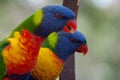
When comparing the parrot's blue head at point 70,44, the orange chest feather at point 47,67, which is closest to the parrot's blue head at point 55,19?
the parrot's blue head at point 70,44

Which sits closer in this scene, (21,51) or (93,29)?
(21,51)

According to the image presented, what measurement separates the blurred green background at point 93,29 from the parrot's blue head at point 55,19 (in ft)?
7.10

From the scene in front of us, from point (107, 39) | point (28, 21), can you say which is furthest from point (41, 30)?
point (107, 39)

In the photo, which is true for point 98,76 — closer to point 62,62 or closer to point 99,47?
point 99,47

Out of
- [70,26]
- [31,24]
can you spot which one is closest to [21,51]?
[31,24]

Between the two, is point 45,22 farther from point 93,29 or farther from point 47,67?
point 93,29

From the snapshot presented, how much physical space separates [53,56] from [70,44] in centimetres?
13

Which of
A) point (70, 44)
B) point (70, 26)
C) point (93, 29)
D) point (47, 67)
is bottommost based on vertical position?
point (93, 29)

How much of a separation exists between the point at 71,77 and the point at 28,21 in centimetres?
40

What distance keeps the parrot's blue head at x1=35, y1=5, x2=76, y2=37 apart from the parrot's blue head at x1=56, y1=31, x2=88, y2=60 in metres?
0.17

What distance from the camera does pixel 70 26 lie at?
7.60 ft

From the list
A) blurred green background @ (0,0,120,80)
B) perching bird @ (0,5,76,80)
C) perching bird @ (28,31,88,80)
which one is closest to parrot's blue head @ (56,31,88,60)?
perching bird @ (28,31,88,80)

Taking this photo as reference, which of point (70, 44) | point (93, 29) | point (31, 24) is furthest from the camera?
point (93, 29)

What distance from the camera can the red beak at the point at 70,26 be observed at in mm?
2297
